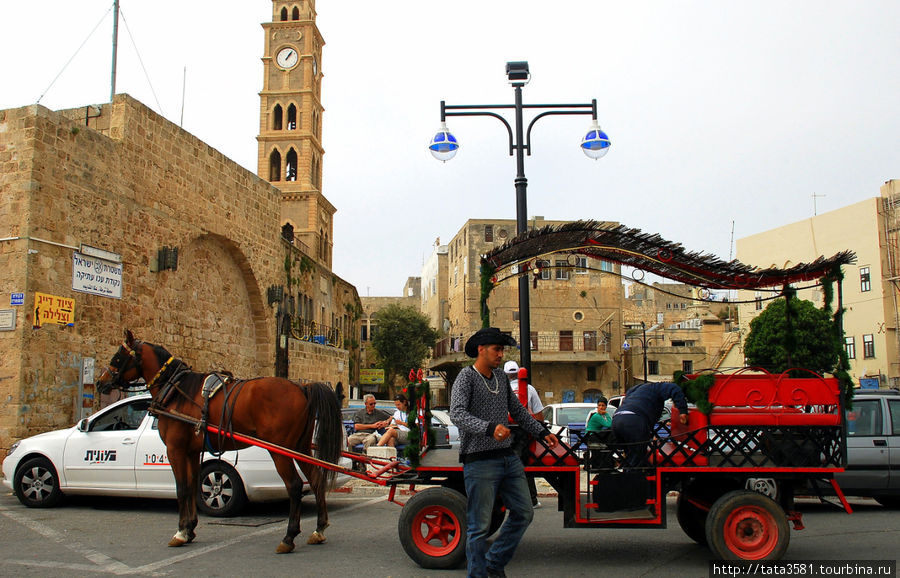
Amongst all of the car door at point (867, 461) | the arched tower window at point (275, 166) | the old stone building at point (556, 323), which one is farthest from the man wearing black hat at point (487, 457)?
the arched tower window at point (275, 166)

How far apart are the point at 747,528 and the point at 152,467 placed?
7001 mm

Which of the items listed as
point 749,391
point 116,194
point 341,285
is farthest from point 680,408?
point 341,285

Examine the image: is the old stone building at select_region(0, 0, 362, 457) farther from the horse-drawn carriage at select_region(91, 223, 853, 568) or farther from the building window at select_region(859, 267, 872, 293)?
the building window at select_region(859, 267, 872, 293)

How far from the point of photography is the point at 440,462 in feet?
22.0

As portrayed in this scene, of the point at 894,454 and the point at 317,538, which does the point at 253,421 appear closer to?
the point at 317,538

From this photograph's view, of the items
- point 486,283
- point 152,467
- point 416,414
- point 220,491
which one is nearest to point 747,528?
point 416,414

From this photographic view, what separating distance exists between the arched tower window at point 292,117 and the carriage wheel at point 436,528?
50.8 meters

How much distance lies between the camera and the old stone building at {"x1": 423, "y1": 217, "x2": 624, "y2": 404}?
46656 mm

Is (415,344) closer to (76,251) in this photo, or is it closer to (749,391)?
(76,251)

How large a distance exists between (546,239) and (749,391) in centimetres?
230

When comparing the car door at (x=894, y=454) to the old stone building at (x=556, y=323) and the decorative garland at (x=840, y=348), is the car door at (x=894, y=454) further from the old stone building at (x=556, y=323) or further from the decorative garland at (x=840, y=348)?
the old stone building at (x=556, y=323)

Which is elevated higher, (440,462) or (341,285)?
(341,285)

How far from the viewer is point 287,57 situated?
2137 inches

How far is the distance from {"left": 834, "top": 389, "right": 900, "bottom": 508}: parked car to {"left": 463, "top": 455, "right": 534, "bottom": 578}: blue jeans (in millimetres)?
6073
